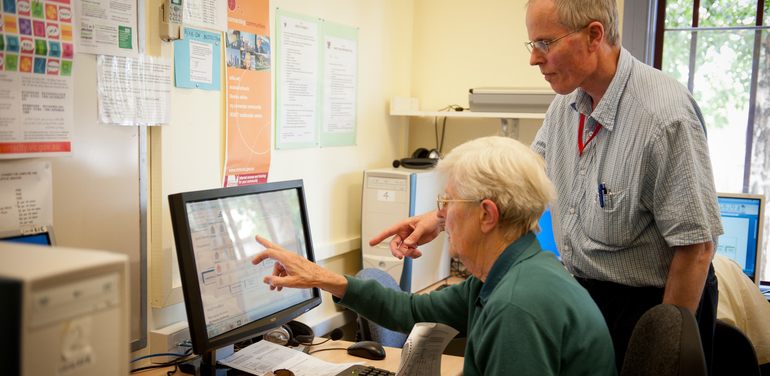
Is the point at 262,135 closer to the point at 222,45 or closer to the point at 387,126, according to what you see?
the point at 222,45

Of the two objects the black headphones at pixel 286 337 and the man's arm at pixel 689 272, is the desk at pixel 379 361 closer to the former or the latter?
the black headphones at pixel 286 337

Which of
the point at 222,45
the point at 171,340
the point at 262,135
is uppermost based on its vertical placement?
the point at 222,45

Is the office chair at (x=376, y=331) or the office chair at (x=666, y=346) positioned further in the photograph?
the office chair at (x=376, y=331)

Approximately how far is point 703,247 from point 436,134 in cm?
193

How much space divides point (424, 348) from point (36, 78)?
42.3 inches

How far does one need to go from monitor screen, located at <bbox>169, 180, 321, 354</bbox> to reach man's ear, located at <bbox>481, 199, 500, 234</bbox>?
67 cm

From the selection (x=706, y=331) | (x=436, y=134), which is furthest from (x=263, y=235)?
(x=436, y=134)

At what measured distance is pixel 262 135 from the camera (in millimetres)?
2014

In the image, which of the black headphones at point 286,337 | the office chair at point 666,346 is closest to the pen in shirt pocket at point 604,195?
the office chair at point 666,346

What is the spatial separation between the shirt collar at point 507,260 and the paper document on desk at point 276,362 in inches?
22.0

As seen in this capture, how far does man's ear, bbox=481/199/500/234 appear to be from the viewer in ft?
3.64

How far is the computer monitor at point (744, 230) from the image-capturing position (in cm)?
246

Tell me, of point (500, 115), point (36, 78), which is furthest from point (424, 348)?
point (500, 115)

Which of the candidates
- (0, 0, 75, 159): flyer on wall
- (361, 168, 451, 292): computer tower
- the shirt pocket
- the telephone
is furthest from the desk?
the telephone
